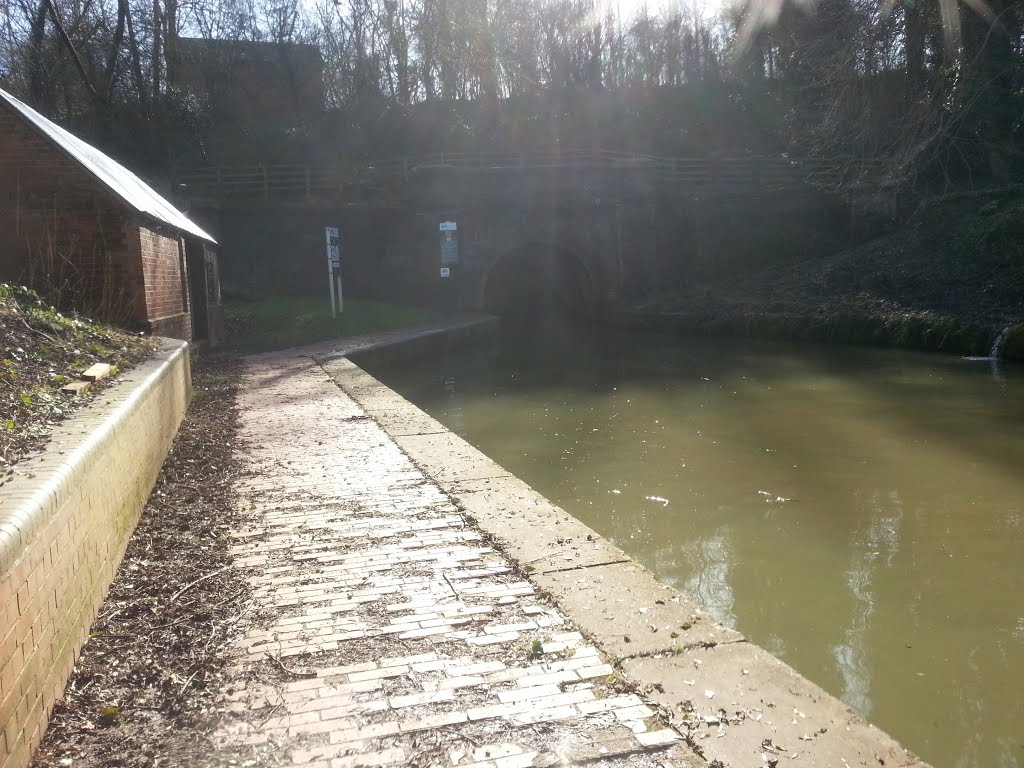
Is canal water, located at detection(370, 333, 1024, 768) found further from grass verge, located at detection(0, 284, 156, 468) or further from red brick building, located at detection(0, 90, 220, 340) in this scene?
red brick building, located at detection(0, 90, 220, 340)

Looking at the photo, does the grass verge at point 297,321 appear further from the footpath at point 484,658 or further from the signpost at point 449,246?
the footpath at point 484,658

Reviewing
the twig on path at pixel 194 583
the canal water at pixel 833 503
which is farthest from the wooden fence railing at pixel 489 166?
the twig on path at pixel 194 583

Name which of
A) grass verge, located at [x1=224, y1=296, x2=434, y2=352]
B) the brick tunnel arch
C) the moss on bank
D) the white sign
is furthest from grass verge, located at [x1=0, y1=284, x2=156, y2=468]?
the brick tunnel arch

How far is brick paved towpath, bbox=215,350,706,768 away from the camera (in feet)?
7.98

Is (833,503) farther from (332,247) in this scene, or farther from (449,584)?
(332,247)

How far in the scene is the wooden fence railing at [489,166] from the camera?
24859 mm

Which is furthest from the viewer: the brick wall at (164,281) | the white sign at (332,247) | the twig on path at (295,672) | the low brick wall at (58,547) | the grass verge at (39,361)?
the white sign at (332,247)

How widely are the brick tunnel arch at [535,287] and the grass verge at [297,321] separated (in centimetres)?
738

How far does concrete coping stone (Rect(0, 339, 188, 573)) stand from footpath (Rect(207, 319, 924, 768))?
2.68 feet

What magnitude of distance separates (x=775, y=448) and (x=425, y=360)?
945 cm

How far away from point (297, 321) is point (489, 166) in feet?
28.4

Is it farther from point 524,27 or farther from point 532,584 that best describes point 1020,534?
point 524,27

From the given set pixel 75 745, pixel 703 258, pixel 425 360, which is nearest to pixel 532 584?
pixel 75 745

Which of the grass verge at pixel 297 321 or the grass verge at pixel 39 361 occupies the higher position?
the grass verge at pixel 39 361
